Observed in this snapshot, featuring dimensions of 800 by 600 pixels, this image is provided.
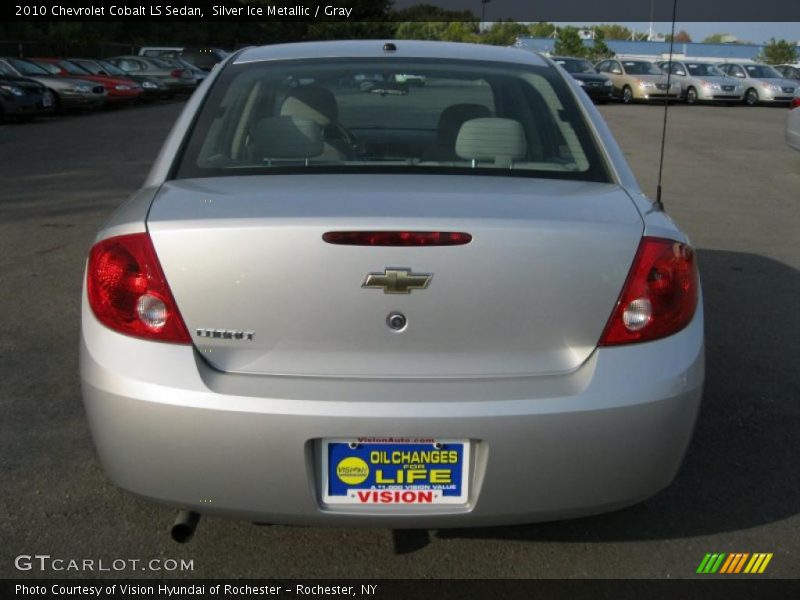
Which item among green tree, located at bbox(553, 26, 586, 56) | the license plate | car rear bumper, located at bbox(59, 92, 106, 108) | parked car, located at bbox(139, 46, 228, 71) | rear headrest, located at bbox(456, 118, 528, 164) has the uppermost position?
rear headrest, located at bbox(456, 118, 528, 164)

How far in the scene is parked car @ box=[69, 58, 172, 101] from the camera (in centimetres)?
2797

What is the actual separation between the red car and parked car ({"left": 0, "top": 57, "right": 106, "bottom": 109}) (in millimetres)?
597

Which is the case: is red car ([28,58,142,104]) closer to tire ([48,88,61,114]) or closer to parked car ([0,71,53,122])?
tire ([48,88,61,114])

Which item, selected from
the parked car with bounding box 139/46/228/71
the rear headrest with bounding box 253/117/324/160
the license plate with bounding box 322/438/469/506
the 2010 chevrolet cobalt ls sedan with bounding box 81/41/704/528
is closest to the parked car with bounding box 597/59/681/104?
the parked car with bounding box 139/46/228/71

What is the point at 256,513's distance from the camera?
8.54 ft

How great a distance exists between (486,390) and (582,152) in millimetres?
1201

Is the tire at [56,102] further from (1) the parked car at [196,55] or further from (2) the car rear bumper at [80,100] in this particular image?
(1) the parked car at [196,55]

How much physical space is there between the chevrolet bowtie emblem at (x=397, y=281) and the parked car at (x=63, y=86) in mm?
21511

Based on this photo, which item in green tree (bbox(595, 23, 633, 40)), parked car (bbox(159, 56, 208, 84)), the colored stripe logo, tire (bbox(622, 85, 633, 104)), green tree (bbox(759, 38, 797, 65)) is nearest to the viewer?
the colored stripe logo

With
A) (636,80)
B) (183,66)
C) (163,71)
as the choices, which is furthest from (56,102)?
(636,80)

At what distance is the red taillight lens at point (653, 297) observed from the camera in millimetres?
2643

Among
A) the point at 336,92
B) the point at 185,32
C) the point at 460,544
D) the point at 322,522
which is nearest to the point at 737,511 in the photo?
the point at 460,544

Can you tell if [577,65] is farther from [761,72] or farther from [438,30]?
[438,30]
